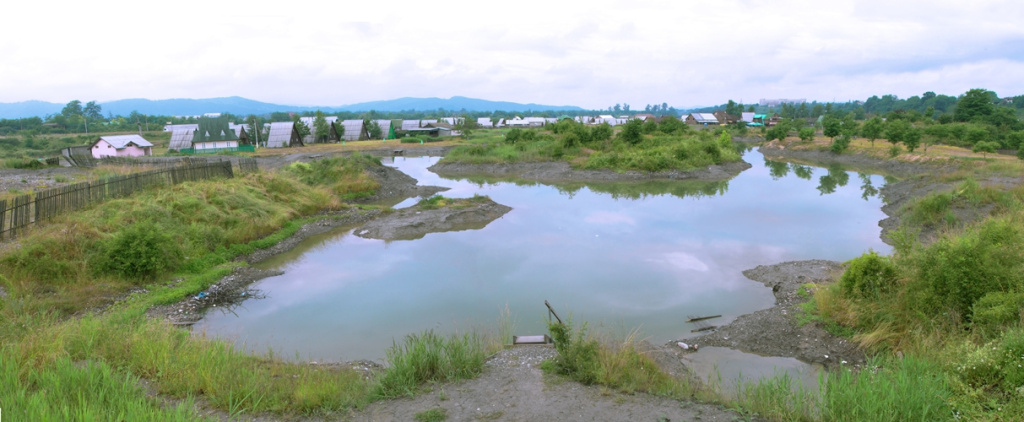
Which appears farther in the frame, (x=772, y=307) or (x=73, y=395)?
(x=772, y=307)

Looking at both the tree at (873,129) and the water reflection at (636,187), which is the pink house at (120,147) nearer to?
the water reflection at (636,187)

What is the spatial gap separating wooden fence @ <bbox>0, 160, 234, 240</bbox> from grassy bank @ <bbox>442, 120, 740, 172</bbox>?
2473cm

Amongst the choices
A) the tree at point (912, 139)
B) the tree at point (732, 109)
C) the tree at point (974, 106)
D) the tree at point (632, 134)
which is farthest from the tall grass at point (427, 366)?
the tree at point (732, 109)

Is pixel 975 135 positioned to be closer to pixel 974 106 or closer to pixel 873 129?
pixel 873 129

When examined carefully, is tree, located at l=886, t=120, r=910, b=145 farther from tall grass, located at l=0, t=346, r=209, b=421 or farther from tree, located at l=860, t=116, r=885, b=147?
tall grass, located at l=0, t=346, r=209, b=421

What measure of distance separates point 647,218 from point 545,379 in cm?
1660

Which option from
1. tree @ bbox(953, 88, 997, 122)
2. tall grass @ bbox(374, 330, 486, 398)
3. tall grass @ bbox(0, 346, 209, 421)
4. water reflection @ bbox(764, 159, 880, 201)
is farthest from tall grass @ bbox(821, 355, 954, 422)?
tree @ bbox(953, 88, 997, 122)

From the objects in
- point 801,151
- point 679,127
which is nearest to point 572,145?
point 679,127

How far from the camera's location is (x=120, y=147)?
155ft

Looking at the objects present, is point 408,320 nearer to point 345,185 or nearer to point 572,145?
point 345,185

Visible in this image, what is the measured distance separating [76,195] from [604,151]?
3452cm

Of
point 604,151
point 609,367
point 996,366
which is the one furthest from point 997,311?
point 604,151

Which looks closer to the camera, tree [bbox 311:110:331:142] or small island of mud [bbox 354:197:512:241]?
small island of mud [bbox 354:197:512:241]

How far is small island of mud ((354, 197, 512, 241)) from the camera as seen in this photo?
20.0 m
